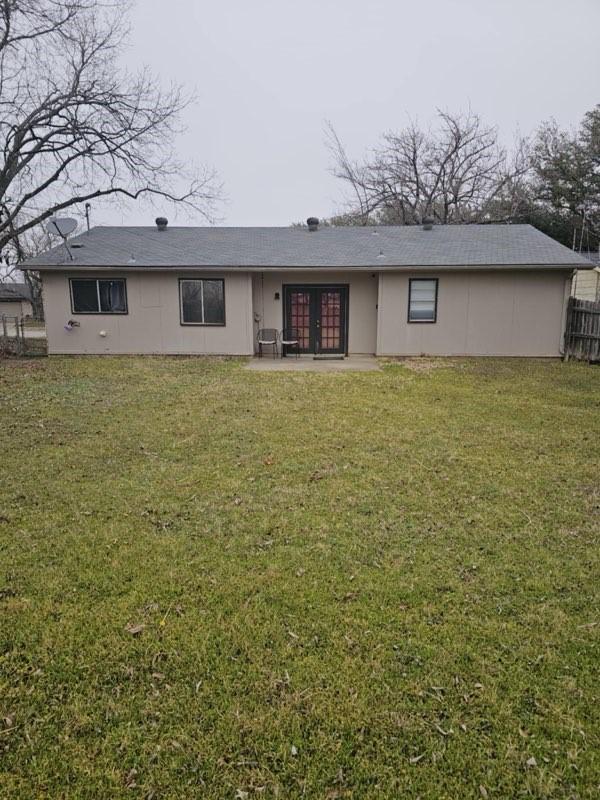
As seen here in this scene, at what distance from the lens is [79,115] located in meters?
14.8

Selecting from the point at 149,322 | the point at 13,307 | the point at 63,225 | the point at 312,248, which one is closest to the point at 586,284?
the point at 312,248

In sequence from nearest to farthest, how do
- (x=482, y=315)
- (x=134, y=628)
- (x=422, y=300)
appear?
(x=134, y=628) → (x=482, y=315) → (x=422, y=300)

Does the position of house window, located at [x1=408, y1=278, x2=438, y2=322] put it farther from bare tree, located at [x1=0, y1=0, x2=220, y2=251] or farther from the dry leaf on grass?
the dry leaf on grass

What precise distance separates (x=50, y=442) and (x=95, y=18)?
48.5 feet

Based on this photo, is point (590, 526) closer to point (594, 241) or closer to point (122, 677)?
point (122, 677)

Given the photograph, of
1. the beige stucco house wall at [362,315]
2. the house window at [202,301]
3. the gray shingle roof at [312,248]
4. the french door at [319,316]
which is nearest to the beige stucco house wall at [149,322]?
the beige stucco house wall at [362,315]

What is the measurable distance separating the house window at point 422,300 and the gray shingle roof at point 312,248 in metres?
0.57

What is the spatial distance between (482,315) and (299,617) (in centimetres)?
1158

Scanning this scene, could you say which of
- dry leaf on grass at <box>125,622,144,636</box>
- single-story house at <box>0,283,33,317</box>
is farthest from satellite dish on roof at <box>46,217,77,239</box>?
single-story house at <box>0,283,33,317</box>

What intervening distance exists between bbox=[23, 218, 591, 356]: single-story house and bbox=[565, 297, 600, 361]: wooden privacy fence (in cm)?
28

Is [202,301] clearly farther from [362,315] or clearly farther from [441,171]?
[441,171]

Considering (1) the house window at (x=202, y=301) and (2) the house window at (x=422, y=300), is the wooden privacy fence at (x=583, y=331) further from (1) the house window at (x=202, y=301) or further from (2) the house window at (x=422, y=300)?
(1) the house window at (x=202, y=301)

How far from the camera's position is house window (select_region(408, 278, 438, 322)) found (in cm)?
1290

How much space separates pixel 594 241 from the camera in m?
24.9
